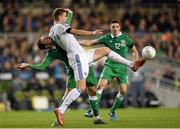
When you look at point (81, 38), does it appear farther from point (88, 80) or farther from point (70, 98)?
point (70, 98)

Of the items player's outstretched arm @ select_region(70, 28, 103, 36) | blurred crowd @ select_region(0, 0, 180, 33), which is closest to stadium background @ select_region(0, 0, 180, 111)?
blurred crowd @ select_region(0, 0, 180, 33)

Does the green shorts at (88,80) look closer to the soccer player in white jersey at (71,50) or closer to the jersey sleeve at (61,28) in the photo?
the soccer player in white jersey at (71,50)

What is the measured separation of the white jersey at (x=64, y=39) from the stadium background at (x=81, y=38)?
1311 centimetres

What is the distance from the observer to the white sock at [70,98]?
15923 millimetres

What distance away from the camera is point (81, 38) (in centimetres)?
3225

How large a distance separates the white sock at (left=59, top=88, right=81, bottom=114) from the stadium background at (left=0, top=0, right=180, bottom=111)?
13.2 metres

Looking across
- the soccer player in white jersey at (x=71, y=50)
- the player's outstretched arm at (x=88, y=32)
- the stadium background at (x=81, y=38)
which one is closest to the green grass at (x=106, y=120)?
the soccer player in white jersey at (x=71, y=50)

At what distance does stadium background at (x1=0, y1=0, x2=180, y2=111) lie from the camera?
29.6 metres

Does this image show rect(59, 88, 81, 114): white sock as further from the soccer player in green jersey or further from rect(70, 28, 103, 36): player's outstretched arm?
the soccer player in green jersey

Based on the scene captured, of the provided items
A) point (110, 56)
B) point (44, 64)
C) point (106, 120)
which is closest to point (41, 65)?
point (44, 64)

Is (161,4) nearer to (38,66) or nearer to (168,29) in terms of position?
(168,29)

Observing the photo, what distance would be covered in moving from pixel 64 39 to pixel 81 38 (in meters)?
16.1

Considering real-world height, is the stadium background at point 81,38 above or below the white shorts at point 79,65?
below

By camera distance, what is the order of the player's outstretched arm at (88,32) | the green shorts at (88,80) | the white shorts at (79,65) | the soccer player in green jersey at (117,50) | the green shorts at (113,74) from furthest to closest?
the green shorts at (113,74), the soccer player in green jersey at (117,50), the green shorts at (88,80), the white shorts at (79,65), the player's outstretched arm at (88,32)
